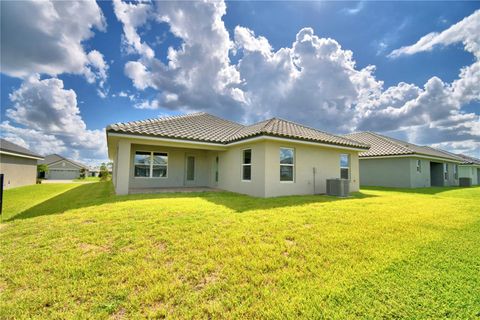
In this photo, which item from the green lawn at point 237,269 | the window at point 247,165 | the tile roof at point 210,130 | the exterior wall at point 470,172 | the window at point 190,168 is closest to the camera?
the green lawn at point 237,269

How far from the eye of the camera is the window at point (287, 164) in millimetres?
10141

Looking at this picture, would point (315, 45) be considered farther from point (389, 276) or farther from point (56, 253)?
point (56, 253)

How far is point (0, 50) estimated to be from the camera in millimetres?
8289

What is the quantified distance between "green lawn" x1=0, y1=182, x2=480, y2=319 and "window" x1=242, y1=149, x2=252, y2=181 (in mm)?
5318

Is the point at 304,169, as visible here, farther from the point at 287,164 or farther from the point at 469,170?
the point at 469,170

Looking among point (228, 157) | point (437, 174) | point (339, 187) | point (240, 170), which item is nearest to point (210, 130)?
point (228, 157)

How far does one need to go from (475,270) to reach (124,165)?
36.7 feet

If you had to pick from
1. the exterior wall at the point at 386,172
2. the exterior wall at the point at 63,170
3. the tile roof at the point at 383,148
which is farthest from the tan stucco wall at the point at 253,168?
the exterior wall at the point at 63,170

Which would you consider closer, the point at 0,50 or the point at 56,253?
the point at 56,253

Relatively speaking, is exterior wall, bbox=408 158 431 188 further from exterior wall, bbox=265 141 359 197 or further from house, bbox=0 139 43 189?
house, bbox=0 139 43 189

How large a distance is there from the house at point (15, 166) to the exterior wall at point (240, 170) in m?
17.7

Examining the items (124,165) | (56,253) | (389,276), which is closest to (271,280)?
(389,276)

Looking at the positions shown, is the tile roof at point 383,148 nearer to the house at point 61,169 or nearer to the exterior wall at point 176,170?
the exterior wall at point 176,170

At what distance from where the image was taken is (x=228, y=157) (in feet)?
40.3
